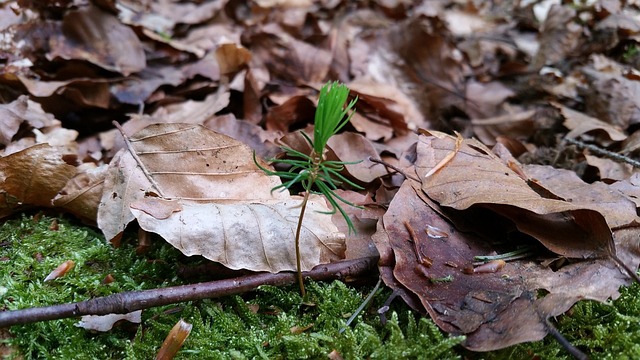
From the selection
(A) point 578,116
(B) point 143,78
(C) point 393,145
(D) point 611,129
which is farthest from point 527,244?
(B) point 143,78

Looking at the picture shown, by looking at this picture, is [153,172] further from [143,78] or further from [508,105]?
[508,105]

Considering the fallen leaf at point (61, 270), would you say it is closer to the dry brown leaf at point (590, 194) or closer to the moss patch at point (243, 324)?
the moss patch at point (243, 324)

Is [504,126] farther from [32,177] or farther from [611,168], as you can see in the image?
[32,177]

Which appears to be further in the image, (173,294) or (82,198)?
(82,198)

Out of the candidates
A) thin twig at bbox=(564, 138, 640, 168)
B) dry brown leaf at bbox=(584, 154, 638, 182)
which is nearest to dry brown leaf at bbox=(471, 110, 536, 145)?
thin twig at bbox=(564, 138, 640, 168)

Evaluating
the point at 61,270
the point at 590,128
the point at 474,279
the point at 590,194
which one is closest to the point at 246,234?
the point at 61,270

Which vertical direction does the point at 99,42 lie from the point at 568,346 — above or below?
above

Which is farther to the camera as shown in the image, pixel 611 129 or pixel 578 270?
pixel 611 129
